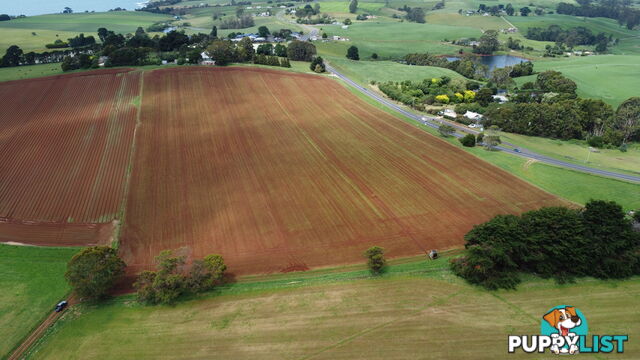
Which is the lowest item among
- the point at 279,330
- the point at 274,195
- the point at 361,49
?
the point at 279,330

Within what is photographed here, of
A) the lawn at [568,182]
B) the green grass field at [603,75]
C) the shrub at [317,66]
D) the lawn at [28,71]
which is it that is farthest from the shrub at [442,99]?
the lawn at [28,71]

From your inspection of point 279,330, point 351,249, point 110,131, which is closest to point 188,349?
point 279,330

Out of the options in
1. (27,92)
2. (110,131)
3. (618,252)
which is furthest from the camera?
(27,92)

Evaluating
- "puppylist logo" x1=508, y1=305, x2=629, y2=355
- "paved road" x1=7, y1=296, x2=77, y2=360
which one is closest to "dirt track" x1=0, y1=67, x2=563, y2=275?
"paved road" x1=7, y1=296, x2=77, y2=360

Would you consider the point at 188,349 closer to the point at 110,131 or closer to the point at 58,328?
the point at 58,328

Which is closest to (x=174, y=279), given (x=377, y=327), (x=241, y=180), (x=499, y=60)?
(x=377, y=327)

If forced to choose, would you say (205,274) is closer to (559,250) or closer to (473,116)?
(559,250)
